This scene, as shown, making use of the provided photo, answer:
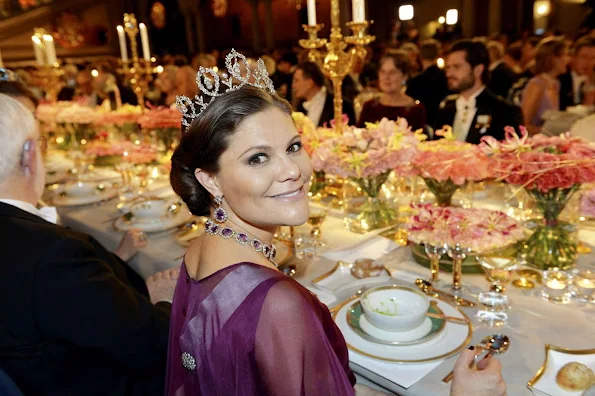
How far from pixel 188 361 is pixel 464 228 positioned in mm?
1029

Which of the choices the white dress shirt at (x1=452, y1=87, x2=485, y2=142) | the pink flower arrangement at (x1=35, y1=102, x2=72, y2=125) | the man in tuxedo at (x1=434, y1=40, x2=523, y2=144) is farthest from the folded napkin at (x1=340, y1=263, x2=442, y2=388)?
the pink flower arrangement at (x1=35, y1=102, x2=72, y2=125)

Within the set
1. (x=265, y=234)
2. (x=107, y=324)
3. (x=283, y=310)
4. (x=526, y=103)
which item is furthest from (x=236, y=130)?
(x=526, y=103)

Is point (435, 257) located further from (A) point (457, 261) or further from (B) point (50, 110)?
(B) point (50, 110)

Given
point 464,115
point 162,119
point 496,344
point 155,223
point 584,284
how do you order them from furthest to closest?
1. point 464,115
2. point 162,119
3. point 155,223
4. point 584,284
5. point 496,344

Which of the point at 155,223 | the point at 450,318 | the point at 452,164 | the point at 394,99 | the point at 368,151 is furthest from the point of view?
the point at 394,99

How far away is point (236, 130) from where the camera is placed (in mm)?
1159

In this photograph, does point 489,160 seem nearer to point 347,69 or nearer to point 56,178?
point 347,69

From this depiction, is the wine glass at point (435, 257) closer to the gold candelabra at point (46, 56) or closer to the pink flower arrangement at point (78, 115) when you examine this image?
the pink flower arrangement at point (78, 115)

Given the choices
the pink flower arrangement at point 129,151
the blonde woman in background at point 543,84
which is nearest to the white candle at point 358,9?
the pink flower arrangement at point 129,151

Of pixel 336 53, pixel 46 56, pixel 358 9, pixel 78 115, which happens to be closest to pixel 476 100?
pixel 336 53

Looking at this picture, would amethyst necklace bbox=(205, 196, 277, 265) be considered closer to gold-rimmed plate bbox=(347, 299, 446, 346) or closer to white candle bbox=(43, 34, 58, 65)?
gold-rimmed plate bbox=(347, 299, 446, 346)

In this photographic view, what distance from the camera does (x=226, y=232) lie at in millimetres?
1228

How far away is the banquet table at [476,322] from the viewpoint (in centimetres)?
132

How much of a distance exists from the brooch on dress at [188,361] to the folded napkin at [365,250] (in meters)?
1.01
